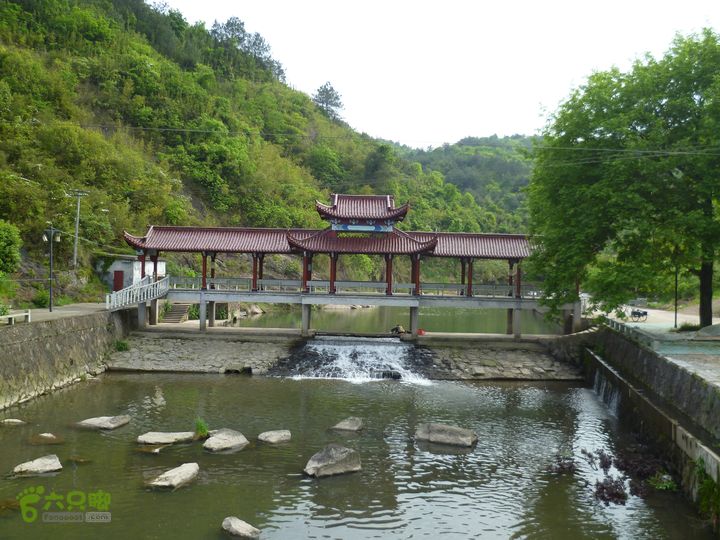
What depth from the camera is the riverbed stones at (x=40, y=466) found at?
43.6 ft

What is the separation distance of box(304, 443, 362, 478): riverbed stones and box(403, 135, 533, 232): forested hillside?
81.2 m

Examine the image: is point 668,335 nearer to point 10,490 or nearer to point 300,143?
point 10,490

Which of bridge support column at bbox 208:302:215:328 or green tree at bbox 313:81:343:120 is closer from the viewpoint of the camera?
bridge support column at bbox 208:302:215:328

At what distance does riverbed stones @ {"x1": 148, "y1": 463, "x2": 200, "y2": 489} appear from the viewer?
12.8 meters

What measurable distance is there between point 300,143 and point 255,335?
184 ft

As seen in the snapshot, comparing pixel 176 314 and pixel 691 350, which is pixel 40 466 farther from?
pixel 691 350

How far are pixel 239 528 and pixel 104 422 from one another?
866 centimetres

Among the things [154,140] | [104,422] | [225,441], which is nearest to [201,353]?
[104,422]

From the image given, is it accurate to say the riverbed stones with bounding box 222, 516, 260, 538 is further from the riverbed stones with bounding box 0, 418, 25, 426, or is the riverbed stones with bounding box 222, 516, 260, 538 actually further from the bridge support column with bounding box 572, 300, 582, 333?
the bridge support column with bounding box 572, 300, 582, 333

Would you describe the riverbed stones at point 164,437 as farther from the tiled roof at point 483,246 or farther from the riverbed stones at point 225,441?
the tiled roof at point 483,246

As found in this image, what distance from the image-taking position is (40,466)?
44.3 ft

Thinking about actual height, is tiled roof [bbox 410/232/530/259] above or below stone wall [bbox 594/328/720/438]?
above

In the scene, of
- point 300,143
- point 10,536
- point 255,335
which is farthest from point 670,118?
point 300,143

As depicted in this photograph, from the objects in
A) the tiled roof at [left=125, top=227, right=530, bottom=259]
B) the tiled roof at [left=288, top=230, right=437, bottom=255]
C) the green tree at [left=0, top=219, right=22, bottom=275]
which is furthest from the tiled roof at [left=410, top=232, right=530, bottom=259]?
the green tree at [left=0, top=219, right=22, bottom=275]
